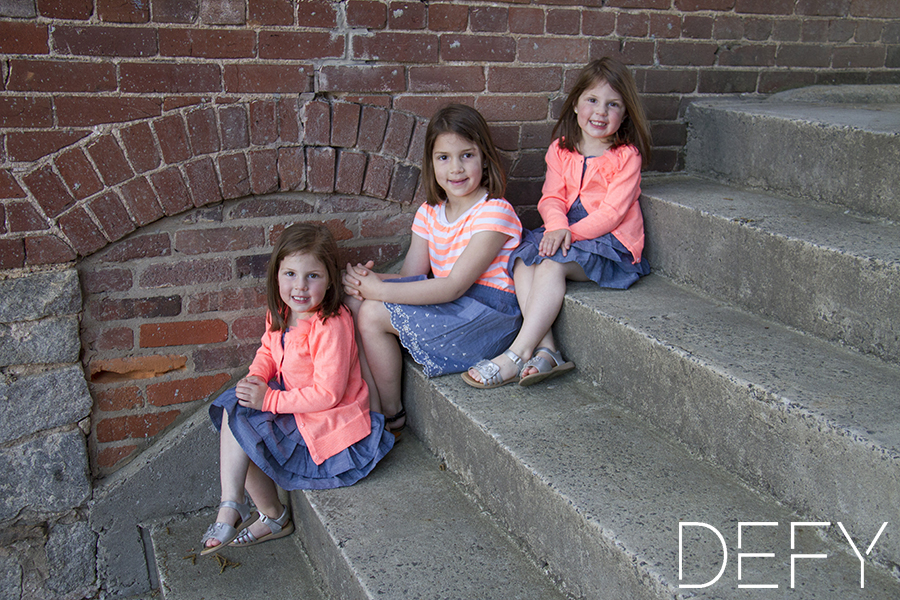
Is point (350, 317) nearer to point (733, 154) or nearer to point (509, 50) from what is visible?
point (509, 50)

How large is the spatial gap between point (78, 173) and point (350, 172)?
2.85 feet

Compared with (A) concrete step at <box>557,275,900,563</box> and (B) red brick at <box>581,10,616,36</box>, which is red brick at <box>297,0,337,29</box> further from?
(A) concrete step at <box>557,275,900,563</box>

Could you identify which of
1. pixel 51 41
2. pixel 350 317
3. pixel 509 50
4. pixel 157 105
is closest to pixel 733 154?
pixel 509 50

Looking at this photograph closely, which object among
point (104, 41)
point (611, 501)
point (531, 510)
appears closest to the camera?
point (611, 501)

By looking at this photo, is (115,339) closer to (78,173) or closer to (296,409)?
(78,173)

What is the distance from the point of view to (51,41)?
211cm

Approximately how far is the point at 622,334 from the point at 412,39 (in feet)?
4.17

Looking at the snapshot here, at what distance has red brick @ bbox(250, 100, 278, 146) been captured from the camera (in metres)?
2.37

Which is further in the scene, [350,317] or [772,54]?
[772,54]

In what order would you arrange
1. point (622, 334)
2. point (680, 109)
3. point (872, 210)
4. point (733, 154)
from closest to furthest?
point (622, 334) < point (872, 210) < point (733, 154) < point (680, 109)

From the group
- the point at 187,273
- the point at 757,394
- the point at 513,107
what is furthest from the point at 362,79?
the point at 757,394

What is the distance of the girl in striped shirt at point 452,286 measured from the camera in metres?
2.40

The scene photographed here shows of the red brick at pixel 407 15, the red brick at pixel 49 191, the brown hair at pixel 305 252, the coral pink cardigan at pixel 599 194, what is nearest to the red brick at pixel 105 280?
the red brick at pixel 49 191

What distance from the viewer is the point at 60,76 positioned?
2.14m
